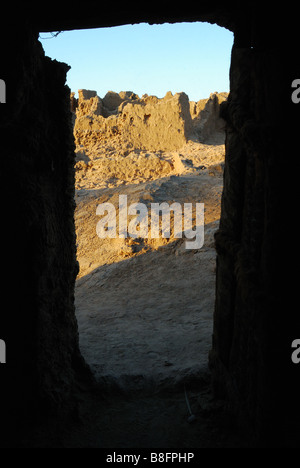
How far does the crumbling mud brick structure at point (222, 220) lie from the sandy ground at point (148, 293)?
79 cm

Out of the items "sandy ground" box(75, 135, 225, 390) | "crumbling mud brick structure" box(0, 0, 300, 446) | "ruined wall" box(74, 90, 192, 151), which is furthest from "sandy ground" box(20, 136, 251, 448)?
"ruined wall" box(74, 90, 192, 151)

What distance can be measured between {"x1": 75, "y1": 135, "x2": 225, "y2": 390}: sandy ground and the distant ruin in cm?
222

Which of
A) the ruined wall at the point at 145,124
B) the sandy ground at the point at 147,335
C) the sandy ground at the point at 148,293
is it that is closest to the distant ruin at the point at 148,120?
the ruined wall at the point at 145,124

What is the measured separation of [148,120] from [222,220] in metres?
11.6

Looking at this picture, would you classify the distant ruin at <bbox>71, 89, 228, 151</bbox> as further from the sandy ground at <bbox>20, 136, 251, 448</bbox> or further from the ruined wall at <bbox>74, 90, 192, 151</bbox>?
the sandy ground at <bbox>20, 136, 251, 448</bbox>

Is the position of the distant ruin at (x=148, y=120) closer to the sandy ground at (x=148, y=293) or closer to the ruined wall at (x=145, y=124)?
the ruined wall at (x=145, y=124)

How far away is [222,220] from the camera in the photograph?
2.87 meters

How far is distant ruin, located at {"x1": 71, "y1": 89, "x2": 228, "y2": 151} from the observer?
13.4 metres

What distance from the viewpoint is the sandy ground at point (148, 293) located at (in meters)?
3.79

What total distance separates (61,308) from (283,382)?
5.41ft

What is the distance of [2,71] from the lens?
2.37m

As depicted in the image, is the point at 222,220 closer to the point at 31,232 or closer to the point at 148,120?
the point at 31,232

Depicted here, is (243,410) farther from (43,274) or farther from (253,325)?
(43,274)

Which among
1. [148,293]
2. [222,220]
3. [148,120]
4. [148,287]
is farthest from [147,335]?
[148,120]
